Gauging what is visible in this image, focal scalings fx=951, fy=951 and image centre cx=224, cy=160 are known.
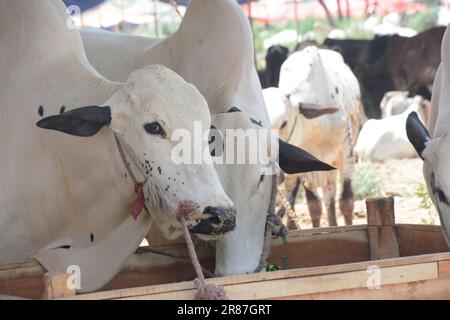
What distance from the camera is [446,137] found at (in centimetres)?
368

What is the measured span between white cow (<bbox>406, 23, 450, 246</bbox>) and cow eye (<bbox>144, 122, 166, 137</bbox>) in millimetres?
1155

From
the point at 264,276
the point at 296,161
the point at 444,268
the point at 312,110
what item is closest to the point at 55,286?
the point at 264,276

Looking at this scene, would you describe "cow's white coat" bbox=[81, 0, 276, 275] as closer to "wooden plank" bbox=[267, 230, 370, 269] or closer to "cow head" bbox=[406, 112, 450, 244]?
"wooden plank" bbox=[267, 230, 370, 269]

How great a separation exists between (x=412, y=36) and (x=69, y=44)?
42.8ft

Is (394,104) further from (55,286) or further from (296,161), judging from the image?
(55,286)

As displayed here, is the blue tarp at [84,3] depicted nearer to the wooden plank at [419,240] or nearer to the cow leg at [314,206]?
the cow leg at [314,206]

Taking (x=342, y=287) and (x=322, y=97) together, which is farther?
(x=322, y=97)

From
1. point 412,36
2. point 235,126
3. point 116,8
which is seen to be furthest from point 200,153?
point 412,36

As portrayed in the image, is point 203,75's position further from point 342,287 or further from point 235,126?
point 342,287

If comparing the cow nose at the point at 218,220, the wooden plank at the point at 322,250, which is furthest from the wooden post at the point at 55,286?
the wooden plank at the point at 322,250

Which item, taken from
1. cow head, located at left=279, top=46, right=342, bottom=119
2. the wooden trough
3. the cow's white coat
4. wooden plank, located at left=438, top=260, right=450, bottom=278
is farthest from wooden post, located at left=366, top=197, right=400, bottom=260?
cow head, located at left=279, top=46, right=342, bottom=119

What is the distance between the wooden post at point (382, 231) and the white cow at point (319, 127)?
352cm

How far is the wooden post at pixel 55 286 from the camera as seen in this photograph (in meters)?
2.48

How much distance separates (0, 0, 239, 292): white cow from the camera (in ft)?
9.96
